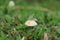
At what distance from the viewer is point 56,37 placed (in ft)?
8.51

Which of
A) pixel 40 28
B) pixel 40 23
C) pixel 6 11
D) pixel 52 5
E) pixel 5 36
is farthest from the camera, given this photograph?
pixel 52 5

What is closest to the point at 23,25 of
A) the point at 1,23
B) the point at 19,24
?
the point at 19,24

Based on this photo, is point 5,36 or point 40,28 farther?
point 40,28

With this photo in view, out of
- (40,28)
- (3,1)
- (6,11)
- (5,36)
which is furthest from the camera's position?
(3,1)

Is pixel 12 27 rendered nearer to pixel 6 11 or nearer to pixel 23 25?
pixel 23 25

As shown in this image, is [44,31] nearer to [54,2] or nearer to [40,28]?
[40,28]

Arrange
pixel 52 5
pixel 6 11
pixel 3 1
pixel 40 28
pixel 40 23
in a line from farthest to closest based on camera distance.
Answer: pixel 52 5, pixel 3 1, pixel 6 11, pixel 40 23, pixel 40 28

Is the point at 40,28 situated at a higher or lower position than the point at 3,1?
higher

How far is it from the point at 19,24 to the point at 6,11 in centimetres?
100

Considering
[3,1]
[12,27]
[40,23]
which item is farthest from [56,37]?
[3,1]

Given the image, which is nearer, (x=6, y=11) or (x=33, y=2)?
(x=6, y=11)

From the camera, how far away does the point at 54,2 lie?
6.31 metres

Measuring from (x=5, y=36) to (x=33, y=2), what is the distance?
3.91 metres

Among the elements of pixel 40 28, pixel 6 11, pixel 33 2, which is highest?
pixel 40 28
